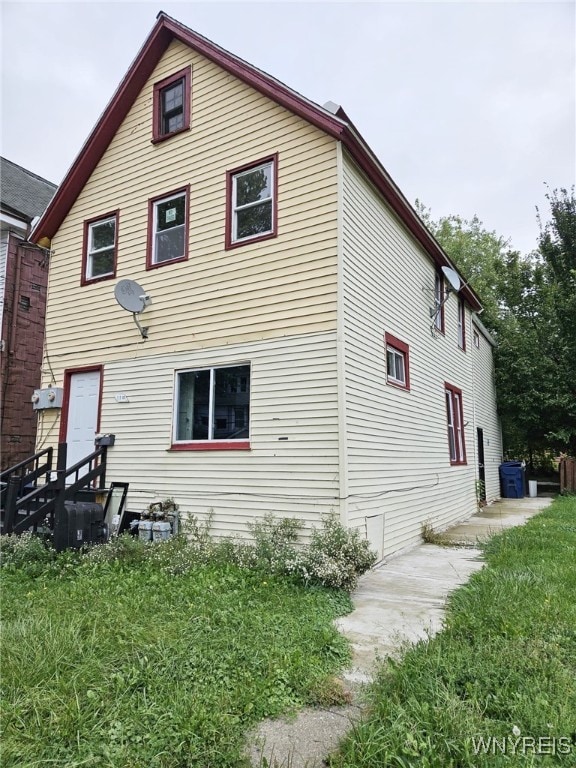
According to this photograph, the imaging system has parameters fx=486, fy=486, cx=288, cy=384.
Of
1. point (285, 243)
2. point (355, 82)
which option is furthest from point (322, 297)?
point (355, 82)

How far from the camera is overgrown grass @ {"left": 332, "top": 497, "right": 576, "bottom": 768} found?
2469mm

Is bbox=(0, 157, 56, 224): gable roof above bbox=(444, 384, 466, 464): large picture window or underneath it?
above

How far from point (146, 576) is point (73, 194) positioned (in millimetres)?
8107

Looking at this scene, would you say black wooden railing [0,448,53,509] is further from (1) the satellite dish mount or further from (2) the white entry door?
(1) the satellite dish mount

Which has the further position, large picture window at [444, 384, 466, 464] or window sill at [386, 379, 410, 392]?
large picture window at [444, 384, 466, 464]

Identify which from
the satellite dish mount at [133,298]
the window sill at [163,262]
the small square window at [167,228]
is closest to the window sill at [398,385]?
the window sill at [163,262]

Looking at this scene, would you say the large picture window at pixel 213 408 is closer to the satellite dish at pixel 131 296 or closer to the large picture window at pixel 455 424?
the satellite dish at pixel 131 296

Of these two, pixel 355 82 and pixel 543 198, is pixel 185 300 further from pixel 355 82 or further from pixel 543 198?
pixel 543 198

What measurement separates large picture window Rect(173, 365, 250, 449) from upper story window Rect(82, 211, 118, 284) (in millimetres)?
3309

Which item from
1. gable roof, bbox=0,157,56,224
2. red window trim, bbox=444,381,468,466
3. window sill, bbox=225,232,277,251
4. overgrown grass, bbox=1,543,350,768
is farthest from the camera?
red window trim, bbox=444,381,468,466

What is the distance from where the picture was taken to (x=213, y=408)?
7.65 m

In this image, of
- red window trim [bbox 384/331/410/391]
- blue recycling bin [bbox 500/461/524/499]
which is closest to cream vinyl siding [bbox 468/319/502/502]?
blue recycling bin [bbox 500/461/524/499]

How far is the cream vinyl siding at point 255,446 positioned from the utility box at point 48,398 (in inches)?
69.9

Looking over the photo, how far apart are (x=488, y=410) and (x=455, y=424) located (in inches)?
188
